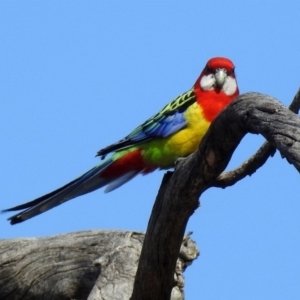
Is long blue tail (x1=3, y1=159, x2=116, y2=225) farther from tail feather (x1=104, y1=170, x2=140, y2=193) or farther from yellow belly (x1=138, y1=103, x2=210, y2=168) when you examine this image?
yellow belly (x1=138, y1=103, x2=210, y2=168)

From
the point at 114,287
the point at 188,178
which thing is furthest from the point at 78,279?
the point at 188,178

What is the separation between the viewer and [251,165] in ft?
13.9

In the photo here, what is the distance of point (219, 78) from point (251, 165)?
1.82 meters

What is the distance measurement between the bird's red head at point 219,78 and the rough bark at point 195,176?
156 centimetres

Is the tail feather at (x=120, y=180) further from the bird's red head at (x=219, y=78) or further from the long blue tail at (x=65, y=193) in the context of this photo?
the bird's red head at (x=219, y=78)

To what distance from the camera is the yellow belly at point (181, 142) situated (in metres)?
5.57

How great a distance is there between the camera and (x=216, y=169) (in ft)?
13.0

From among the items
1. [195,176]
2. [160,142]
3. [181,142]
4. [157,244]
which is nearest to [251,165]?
[195,176]

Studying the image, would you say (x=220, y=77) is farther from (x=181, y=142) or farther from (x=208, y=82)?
(x=181, y=142)

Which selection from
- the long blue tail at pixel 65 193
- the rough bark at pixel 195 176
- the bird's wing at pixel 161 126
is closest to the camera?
the rough bark at pixel 195 176

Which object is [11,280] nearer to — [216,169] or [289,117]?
[216,169]

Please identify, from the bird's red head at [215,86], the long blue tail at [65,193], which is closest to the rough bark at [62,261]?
the long blue tail at [65,193]

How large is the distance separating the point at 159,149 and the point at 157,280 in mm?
1533

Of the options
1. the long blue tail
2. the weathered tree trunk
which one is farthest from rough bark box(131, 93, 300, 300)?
the long blue tail
